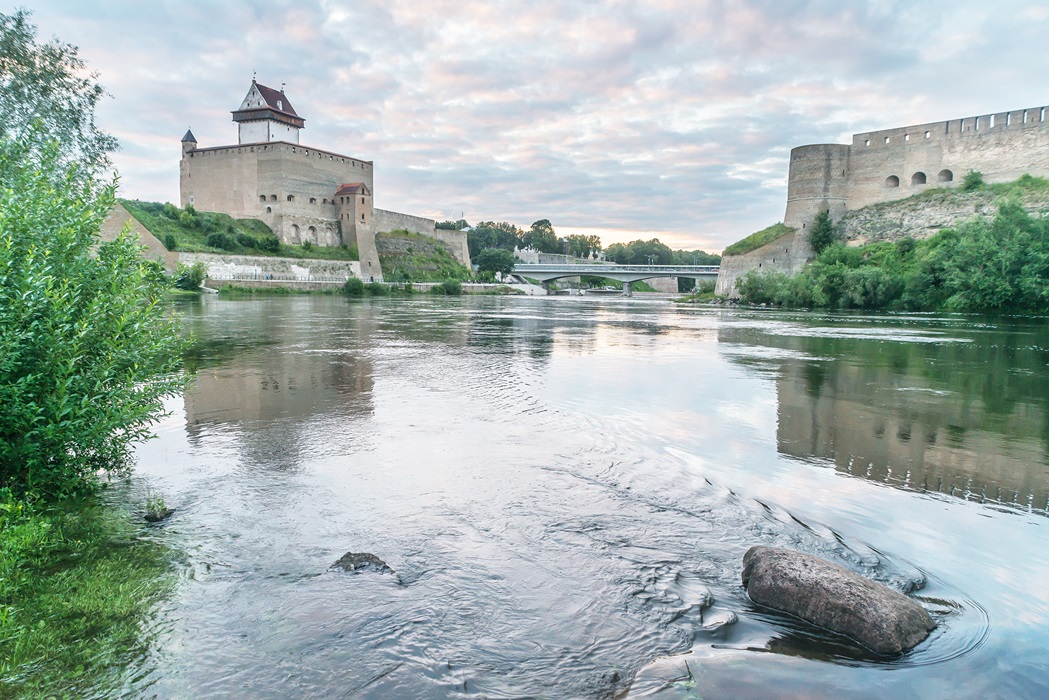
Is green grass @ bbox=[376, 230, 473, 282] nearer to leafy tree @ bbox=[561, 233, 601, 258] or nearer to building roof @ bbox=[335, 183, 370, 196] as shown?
building roof @ bbox=[335, 183, 370, 196]

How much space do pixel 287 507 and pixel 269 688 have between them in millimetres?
2456

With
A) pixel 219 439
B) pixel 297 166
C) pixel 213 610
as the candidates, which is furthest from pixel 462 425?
pixel 297 166

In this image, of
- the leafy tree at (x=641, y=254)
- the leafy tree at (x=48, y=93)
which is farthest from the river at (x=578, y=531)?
the leafy tree at (x=641, y=254)

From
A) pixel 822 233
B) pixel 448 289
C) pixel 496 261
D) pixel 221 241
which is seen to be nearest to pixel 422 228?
pixel 496 261

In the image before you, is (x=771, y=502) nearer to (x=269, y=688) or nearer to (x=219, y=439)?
(x=269, y=688)

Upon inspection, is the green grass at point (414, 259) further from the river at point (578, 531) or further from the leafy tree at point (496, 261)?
the river at point (578, 531)

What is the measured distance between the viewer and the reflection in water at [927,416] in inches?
252

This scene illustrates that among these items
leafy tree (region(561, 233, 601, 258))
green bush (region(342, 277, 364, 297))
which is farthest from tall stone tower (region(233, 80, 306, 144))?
leafy tree (region(561, 233, 601, 258))

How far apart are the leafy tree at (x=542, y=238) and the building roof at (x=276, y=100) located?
7777cm

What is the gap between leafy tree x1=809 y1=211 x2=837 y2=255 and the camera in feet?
168

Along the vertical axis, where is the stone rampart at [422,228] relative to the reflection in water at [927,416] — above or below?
above

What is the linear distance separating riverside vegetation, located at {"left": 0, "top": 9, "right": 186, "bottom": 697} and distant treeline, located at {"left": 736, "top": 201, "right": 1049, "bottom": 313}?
39.4 m

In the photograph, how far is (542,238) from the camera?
14488 centimetres

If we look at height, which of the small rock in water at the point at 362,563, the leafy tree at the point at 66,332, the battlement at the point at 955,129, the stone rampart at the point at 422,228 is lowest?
the small rock in water at the point at 362,563
